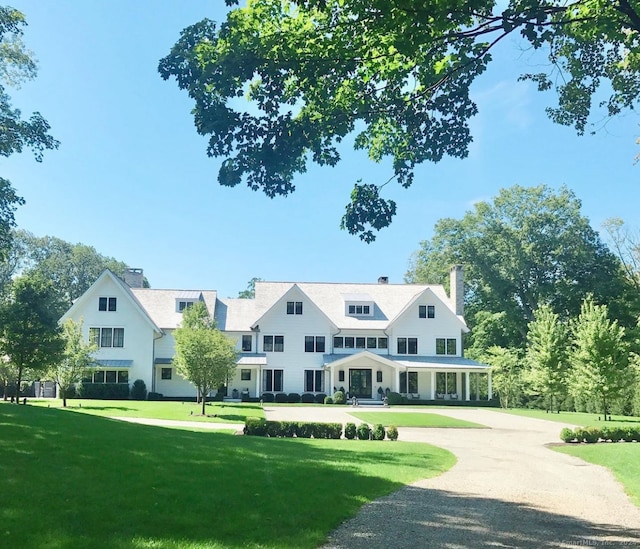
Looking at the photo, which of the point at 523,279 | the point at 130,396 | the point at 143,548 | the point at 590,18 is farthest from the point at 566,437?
the point at 523,279

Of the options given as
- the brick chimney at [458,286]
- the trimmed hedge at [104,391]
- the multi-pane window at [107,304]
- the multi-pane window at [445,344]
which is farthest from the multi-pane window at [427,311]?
the multi-pane window at [107,304]

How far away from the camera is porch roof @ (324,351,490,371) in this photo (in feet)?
146

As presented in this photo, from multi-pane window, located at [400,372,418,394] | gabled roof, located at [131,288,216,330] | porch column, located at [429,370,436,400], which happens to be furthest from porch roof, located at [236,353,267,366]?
porch column, located at [429,370,436,400]

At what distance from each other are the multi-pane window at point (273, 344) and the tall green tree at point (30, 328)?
1982 cm

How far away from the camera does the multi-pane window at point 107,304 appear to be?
44.6m

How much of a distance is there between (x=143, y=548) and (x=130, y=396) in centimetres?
3845

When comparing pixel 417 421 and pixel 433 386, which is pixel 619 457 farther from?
pixel 433 386

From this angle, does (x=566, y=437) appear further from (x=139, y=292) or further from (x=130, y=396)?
(x=139, y=292)

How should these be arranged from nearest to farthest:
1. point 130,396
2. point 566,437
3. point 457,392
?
point 566,437 → point 130,396 → point 457,392

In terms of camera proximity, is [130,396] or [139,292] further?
[139,292]

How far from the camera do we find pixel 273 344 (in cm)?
4706

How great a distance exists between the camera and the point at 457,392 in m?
47.1

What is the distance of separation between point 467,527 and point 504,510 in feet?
4.98

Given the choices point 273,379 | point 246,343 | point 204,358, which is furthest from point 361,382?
point 204,358
